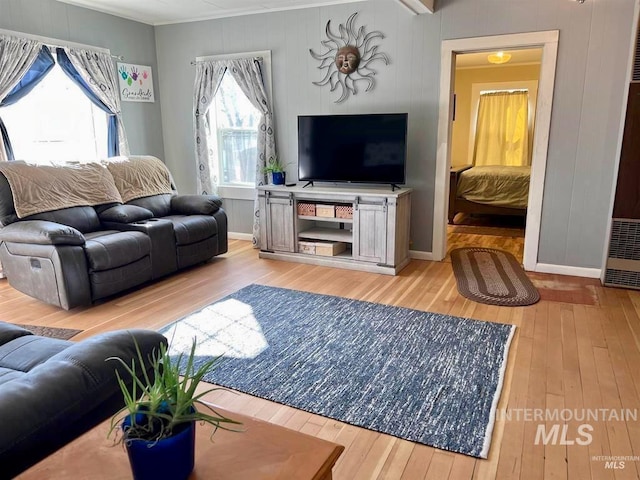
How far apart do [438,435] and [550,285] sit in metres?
2.45

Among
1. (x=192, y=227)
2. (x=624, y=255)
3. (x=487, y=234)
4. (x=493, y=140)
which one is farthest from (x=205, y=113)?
(x=493, y=140)

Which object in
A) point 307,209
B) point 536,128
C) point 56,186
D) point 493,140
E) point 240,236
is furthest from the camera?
point 493,140

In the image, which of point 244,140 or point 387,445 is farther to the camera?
point 244,140

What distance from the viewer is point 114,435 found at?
124 cm

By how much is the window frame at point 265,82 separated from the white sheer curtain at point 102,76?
3.24 ft

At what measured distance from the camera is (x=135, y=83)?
5.46m

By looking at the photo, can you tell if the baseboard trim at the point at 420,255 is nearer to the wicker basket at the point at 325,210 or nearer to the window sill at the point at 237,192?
the wicker basket at the point at 325,210

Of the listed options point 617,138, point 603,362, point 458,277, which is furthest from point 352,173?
point 603,362

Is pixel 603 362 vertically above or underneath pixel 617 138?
underneath

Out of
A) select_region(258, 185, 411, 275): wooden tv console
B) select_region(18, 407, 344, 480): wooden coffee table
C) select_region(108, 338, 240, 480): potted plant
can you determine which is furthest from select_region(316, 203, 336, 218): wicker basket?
select_region(108, 338, 240, 480): potted plant

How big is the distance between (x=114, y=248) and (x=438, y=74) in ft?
10.7

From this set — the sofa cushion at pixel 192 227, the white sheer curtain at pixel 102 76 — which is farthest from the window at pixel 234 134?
the sofa cushion at pixel 192 227

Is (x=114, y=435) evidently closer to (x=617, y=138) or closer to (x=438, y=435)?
(x=438, y=435)

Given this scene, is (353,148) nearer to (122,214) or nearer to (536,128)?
(536,128)
